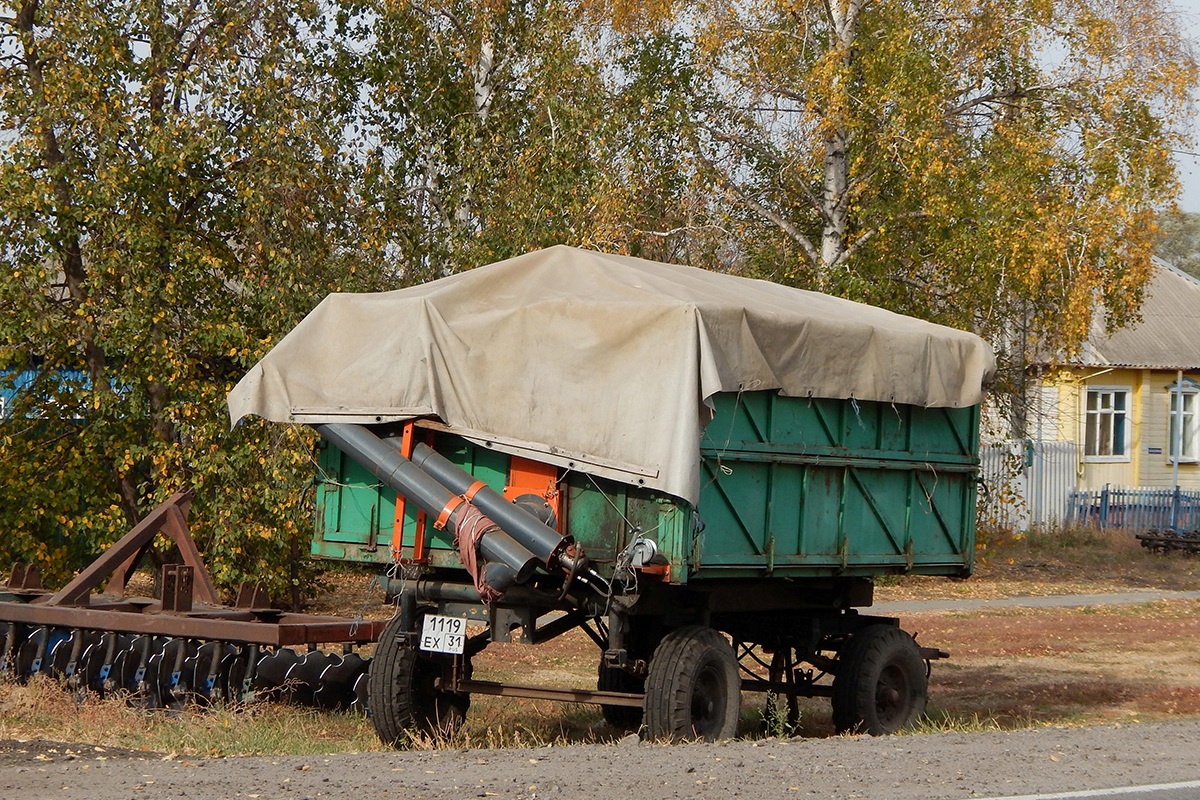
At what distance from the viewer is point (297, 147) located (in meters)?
18.0

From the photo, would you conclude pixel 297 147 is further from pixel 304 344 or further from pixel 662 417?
pixel 662 417

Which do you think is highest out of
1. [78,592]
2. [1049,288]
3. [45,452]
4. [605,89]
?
[605,89]

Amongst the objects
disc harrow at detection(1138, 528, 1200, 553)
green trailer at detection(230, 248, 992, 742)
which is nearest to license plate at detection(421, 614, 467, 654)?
green trailer at detection(230, 248, 992, 742)

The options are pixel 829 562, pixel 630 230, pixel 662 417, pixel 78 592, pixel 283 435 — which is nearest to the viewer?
pixel 662 417

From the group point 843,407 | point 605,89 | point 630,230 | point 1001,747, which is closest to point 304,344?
point 843,407

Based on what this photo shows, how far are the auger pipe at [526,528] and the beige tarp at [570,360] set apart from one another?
327 mm

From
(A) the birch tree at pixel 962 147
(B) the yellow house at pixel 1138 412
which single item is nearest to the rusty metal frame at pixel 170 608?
(A) the birch tree at pixel 962 147

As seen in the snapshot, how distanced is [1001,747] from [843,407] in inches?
99.5

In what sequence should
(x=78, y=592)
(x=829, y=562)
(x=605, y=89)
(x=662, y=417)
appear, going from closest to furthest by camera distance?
(x=662, y=417)
(x=829, y=562)
(x=78, y=592)
(x=605, y=89)

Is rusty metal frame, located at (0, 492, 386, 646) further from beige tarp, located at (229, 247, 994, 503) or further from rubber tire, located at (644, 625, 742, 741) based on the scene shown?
rubber tire, located at (644, 625, 742, 741)

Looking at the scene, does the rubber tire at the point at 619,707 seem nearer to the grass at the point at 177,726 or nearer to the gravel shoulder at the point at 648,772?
the grass at the point at 177,726

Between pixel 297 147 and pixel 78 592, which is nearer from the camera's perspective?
pixel 78 592

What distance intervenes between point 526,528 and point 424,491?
72cm

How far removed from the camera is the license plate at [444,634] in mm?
9547
